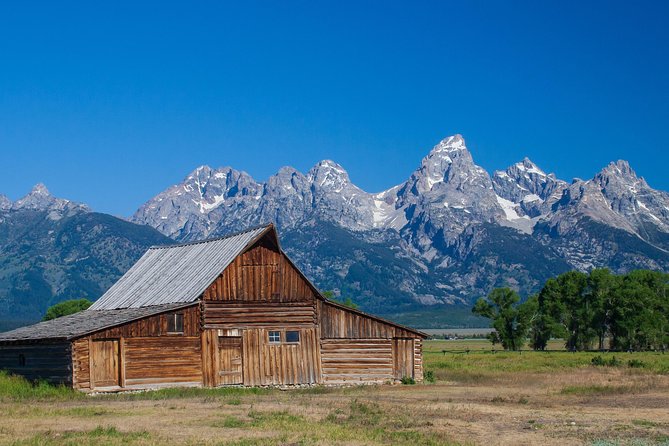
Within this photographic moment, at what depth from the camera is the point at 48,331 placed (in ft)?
159

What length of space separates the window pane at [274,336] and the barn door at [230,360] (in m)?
1.73

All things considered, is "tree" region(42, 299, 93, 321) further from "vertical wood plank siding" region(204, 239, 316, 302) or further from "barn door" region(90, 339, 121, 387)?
"barn door" region(90, 339, 121, 387)

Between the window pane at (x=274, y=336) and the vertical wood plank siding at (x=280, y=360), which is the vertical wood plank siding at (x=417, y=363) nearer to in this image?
the vertical wood plank siding at (x=280, y=360)

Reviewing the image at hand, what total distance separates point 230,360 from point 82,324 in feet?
24.4

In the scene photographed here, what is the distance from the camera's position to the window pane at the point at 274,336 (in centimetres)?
5016

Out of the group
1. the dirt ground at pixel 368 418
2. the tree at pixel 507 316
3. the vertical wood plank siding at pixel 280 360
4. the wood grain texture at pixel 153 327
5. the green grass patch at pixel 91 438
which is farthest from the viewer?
the tree at pixel 507 316

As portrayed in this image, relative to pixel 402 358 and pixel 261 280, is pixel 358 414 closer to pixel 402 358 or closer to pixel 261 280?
pixel 261 280

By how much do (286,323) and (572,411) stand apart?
63.9 feet

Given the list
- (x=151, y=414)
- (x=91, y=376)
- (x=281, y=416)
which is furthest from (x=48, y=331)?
(x=281, y=416)

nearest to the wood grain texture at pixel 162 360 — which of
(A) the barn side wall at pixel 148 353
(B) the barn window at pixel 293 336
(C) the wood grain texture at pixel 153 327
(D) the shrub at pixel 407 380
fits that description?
(A) the barn side wall at pixel 148 353

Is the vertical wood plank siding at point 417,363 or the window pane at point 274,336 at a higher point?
the window pane at point 274,336

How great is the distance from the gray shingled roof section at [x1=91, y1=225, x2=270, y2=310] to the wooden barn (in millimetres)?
120

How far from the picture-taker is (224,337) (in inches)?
1924

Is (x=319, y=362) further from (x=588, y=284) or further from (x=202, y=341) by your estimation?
(x=588, y=284)
